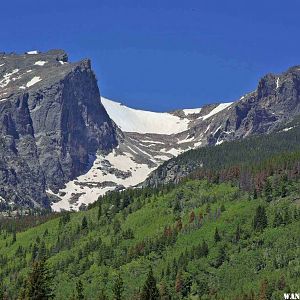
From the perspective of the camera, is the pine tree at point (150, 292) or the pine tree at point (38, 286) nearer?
the pine tree at point (38, 286)

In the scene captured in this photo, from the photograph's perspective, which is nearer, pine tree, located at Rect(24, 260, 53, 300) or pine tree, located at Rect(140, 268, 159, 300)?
pine tree, located at Rect(24, 260, 53, 300)

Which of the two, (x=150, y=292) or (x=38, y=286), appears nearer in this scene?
(x=38, y=286)

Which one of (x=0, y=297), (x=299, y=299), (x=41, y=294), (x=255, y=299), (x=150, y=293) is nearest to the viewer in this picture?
(x=41, y=294)

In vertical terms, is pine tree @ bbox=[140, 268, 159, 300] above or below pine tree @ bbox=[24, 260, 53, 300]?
below

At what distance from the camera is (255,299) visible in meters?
197

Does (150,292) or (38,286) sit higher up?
(38,286)

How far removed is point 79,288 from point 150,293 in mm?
10756

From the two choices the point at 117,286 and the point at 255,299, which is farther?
the point at 255,299

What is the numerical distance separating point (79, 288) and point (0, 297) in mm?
13259

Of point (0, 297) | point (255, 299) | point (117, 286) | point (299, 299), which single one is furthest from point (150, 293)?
point (255, 299)

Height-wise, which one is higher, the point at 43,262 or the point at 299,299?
the point at 43,262

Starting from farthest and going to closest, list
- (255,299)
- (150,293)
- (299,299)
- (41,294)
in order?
(255,299), (299,299), (150,293), (41,294)

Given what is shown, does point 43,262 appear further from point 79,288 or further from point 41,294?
point 79,288

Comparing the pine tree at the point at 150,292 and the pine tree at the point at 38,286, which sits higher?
the pine tree at the point at 38,286
